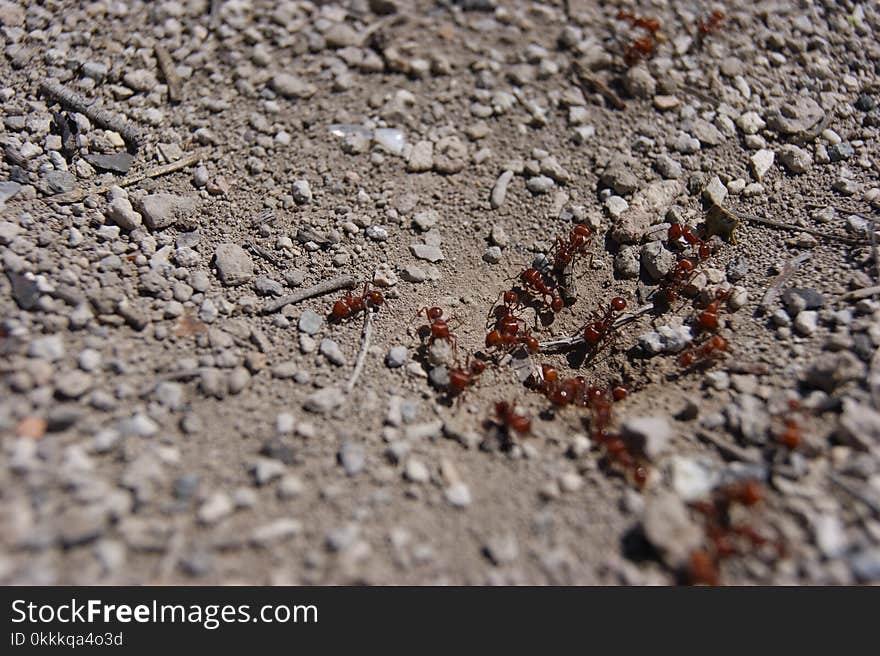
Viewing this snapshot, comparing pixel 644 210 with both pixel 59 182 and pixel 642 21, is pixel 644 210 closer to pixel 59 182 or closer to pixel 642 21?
pixel 642 21

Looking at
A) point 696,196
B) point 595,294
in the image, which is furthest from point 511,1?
point 595,294

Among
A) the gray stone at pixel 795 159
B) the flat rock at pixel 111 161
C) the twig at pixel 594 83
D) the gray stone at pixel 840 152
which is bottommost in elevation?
the flat rock at pixel 111 161

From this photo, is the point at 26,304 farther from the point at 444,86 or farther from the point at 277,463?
the point at 444,86

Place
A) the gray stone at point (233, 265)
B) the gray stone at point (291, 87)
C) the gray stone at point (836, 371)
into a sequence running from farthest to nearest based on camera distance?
the gray stone at point (291, 87) → the gray stone at point (233, 265) → the gray stone at point (836, 371)

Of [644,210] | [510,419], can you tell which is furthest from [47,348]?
[644,210]

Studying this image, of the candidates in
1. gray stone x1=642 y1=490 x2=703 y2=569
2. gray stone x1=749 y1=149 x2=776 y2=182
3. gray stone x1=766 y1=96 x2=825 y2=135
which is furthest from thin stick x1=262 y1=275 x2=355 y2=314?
gray stone x1=766 y1=96 x2=825 y2=135

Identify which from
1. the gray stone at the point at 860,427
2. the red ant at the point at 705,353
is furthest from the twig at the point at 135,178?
the gray stone at the point at 860,427

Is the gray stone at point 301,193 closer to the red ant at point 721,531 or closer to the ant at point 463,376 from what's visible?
the ant at point 463,376
